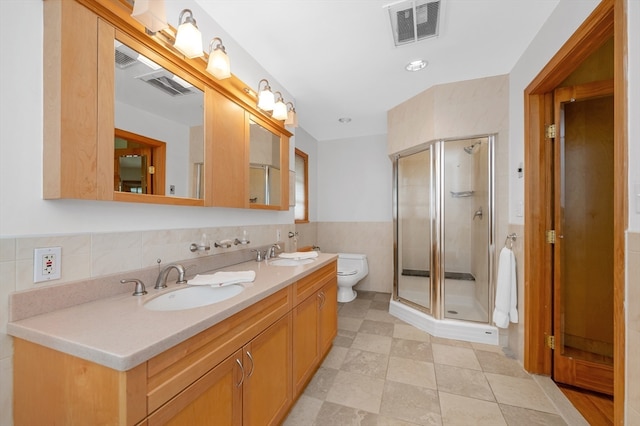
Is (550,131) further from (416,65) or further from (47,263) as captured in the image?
(47,263)

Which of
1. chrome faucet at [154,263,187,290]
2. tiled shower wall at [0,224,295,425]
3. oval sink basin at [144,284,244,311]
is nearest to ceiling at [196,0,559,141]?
tiled shower wall at [0,224,295,425]

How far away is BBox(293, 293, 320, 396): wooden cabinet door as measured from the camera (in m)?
1.47

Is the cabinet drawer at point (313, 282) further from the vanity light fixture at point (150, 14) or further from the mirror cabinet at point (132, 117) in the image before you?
the vanity light fixture at point (150, 14)

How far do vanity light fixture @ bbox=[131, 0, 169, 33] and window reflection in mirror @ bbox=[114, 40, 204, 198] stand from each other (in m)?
0.14

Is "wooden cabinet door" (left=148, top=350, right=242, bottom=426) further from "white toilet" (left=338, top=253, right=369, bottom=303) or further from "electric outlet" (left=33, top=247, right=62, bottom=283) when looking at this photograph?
"white toilet" (left=338, top=253, right=369, bottom=303)

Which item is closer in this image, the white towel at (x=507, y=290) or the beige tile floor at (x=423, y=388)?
→ the beige tile floor at (x=423, y=388)

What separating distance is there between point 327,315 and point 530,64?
2.41 metres

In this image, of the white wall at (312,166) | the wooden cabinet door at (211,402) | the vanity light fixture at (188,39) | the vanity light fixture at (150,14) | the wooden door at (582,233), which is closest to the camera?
the wooden cabinet door at (211,402)

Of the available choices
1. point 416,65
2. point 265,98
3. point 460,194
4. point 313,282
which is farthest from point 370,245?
point 265,98

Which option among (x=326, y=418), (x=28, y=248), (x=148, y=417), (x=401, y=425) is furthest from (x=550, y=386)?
(x=28, y=248)

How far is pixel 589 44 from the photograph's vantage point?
1295 millimetres

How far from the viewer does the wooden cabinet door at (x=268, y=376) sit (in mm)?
1051

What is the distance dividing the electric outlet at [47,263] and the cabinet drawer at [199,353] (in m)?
0.56

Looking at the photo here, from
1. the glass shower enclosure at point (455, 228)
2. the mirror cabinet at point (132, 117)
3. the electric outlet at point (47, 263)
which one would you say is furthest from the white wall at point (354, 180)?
the electric outlet at point (47, 263)
